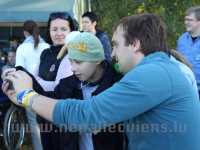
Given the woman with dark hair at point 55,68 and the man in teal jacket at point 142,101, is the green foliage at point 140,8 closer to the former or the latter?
the woman with dark hair at point 55,68

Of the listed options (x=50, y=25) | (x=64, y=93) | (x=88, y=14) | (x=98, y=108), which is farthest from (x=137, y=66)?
(x=88, y=14)

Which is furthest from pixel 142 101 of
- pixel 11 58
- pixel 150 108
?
pixel 11 58

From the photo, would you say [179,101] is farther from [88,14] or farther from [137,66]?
[88,14]

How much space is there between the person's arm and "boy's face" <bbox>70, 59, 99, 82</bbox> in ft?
3.26

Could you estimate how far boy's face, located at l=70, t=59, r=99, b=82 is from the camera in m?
3.01

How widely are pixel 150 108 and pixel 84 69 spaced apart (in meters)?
1.09

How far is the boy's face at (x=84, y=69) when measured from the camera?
9.87 feet

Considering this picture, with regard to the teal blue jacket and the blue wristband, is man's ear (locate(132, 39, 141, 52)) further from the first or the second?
the blue wristband

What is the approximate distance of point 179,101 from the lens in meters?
2.05

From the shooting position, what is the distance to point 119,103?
1.97 m

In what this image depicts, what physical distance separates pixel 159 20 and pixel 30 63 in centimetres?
392

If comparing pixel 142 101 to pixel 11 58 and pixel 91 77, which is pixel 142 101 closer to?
pixel 91 77

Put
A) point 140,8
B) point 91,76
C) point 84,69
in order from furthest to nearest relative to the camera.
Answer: point 140,8, point 91,76, point 84,69

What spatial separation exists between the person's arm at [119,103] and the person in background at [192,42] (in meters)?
3.71
